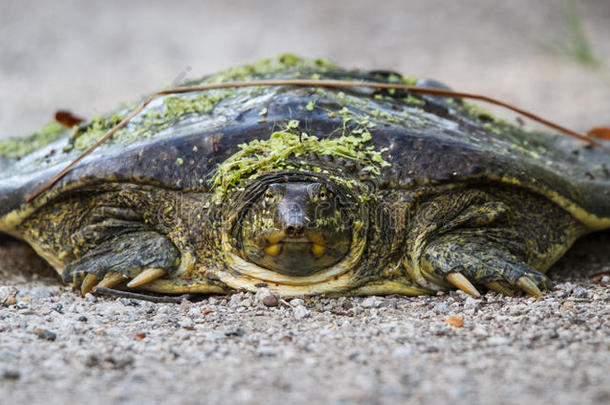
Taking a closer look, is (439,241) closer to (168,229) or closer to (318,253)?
(318,253)

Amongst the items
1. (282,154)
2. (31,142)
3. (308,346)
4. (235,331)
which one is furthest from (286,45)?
(308,346)

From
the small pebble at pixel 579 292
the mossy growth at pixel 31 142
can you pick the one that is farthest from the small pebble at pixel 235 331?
the mossy growth at pixel 31 142

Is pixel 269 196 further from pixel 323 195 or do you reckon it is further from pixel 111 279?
pixel 111 279

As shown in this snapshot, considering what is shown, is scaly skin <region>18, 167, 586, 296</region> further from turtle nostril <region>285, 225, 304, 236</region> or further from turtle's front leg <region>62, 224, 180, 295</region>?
turtle nostril <region>285, 225, 304, 236</region>

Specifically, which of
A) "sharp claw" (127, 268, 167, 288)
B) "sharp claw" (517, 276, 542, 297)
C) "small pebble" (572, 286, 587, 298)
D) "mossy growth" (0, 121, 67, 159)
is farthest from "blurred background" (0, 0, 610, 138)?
"sharp claw" (127, 268, 167, 288)

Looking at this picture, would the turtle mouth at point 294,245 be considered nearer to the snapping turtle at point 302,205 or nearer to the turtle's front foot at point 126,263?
the snapping turtle at point 302,205

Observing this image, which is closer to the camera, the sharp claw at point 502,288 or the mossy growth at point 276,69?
the sharp claw at point 502,288
